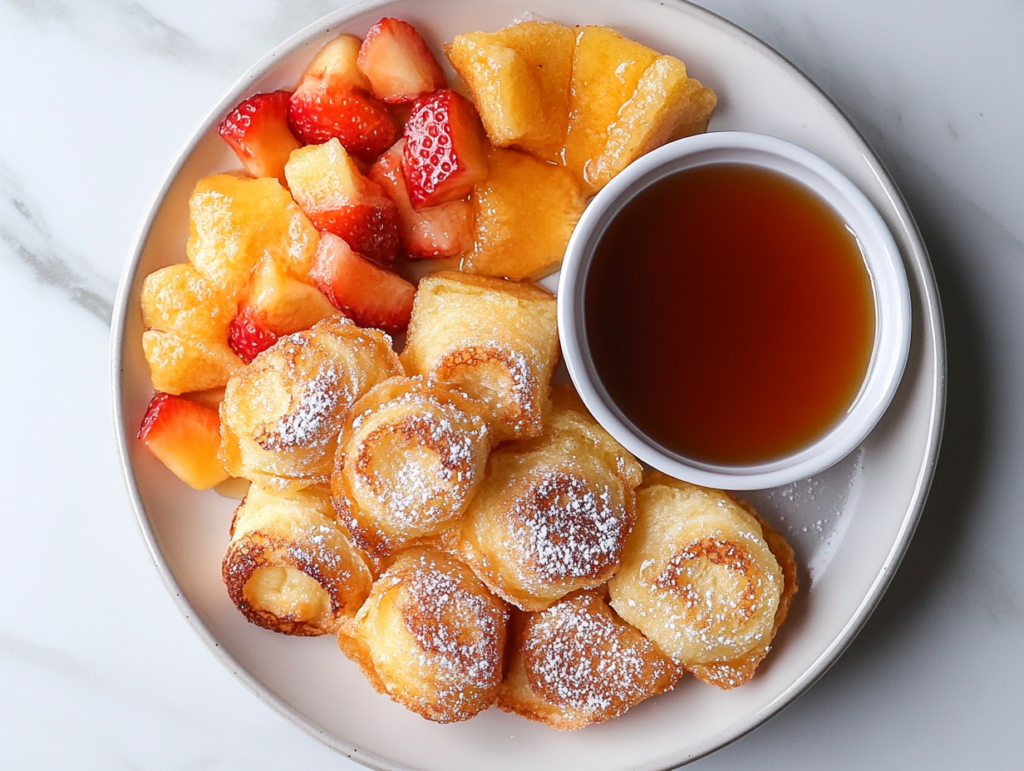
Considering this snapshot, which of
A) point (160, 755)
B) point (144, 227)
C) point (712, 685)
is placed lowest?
point (160, 755)

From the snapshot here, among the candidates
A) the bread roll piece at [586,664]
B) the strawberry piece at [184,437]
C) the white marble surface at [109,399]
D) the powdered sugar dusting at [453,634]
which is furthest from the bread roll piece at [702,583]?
the strawberry piece at [184,437]

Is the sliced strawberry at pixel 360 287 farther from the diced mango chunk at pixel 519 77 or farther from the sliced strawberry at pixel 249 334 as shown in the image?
the diced mango chunk at pixel 519 77

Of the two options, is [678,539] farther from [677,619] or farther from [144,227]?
[144,227]

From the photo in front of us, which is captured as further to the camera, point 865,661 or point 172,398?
point 865,661

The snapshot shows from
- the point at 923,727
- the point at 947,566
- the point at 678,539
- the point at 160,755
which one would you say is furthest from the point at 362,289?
the point at 923,727

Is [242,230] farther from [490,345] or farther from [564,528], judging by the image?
[564,528]

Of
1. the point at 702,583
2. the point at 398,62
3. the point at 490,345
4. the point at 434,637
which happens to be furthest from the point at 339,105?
the point at 702,583

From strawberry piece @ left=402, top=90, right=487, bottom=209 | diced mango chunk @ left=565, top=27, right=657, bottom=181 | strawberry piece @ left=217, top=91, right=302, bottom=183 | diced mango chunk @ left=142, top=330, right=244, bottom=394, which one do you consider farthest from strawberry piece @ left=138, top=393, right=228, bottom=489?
diced mango chunk @ left=565, top=27, right=657, bottom=181
